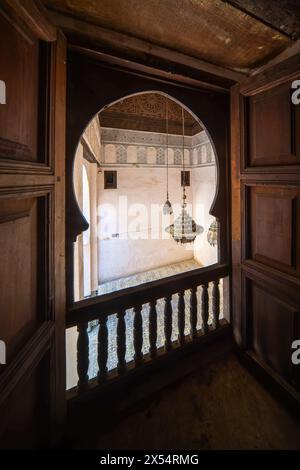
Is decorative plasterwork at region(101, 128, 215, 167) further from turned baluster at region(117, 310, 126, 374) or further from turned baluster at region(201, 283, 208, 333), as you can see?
turned baluster at region(117, 310, 126, 374)

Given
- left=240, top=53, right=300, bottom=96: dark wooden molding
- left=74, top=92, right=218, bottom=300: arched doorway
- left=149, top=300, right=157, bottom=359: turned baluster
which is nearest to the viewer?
left=240, top=53, right=300, bottom=96: dark wooden molding

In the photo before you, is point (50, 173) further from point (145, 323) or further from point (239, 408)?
point (145, 323)

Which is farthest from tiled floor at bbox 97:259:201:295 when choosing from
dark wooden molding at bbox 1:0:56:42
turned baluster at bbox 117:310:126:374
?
dark wooden molding at bbox 1:0:56:42

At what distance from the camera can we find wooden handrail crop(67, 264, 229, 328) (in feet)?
3.36

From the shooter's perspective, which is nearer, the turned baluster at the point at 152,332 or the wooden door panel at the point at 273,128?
the wooden door panel at the point at 273,128

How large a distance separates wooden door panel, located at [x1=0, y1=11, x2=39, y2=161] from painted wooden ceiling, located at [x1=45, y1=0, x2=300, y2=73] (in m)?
0.34

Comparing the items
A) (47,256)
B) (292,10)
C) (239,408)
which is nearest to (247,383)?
(239,408)

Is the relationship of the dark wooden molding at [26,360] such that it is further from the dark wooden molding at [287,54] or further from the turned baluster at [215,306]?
the dark wooden molding at [287,54]

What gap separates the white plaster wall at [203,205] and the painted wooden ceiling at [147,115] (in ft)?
3.32

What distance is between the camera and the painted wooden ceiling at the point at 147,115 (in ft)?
12.0

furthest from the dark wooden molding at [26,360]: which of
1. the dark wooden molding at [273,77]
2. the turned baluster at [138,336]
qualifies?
the dark wooden molding at [273,77]

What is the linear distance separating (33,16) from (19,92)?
0.73 feet

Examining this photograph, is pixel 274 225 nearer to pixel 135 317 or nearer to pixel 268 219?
pixel 268 219

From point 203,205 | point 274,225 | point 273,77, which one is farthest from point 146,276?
point 273,77
